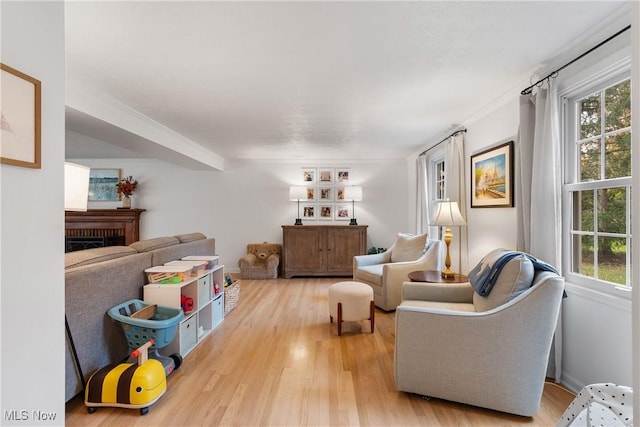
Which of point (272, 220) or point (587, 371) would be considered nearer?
point (587, 371)

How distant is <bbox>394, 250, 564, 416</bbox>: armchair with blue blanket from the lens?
1.67 meters

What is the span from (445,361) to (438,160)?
3443 millimetres

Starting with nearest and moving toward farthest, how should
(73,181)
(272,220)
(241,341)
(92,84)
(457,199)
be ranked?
(73,181), (92,84), (241,341), (457,199), (272,220)

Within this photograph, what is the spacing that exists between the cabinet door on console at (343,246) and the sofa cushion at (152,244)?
111 inches

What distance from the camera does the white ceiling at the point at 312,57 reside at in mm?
1586

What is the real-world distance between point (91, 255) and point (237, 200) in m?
3.92

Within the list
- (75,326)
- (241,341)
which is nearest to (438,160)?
(241,341)

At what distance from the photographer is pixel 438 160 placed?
457cm

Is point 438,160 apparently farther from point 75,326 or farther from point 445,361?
point 75,326

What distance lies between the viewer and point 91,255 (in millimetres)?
2062

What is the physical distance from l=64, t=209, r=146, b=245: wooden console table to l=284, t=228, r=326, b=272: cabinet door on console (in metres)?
3.03

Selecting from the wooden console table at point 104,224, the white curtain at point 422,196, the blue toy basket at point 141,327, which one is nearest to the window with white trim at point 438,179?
the white curtain at point 422,196

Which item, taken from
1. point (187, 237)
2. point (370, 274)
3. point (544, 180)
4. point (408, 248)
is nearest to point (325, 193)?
point (408, 248)

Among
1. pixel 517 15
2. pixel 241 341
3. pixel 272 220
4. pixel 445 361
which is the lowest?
pixel 241 341
